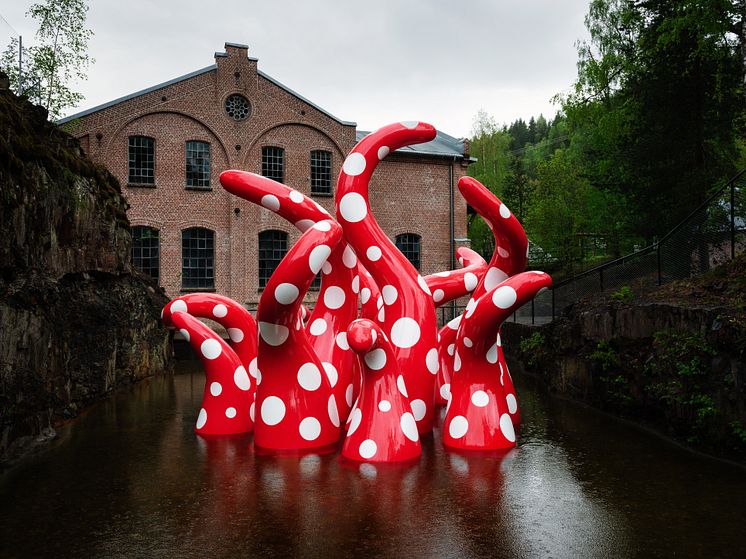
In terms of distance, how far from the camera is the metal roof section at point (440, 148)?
855 inches

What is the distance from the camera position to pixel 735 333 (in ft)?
17.5

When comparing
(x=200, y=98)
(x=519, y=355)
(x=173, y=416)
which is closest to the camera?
(x=173, y=416)

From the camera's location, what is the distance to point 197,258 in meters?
19.5

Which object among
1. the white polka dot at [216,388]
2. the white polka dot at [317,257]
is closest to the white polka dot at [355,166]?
the white polka dot at [317,257]

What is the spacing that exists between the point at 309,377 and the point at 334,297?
1234 millimetres

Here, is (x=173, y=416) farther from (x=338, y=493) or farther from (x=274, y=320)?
(x=338, y=493)

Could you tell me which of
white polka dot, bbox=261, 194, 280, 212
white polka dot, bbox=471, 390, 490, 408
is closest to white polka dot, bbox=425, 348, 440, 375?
white polka dot, bbox=471, 390, 490, 408

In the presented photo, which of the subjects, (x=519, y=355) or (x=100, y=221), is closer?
(x=100, y=221)

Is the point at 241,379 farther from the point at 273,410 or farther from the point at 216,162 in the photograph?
the point at 216,162

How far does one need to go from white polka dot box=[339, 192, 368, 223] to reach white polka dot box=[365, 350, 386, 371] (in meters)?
1.60

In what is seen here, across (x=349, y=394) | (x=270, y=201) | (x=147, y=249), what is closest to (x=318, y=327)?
(x=349, y=394)

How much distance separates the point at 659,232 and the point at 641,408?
32.2 ft

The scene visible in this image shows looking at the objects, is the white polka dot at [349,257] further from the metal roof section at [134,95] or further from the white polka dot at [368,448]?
the metal roof section at [134,95]

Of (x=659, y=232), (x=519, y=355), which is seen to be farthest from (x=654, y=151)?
(x=519, y=355)
